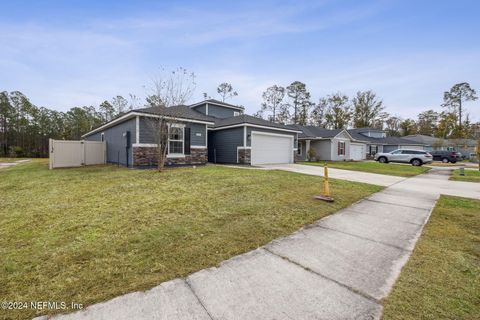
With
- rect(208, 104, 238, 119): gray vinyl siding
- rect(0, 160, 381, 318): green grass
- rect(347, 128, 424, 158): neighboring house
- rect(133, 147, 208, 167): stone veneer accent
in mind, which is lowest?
rect(0, 160, 381, 318): green grass

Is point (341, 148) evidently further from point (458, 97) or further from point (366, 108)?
point (458, 97)

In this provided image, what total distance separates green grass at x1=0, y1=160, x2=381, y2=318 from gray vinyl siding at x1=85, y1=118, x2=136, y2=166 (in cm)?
538

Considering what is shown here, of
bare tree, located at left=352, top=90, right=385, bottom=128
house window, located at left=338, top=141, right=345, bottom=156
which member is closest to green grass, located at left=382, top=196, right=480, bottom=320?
house window, located at left=338, top=141, right=345, bottom=156

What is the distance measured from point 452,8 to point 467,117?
1627 inches

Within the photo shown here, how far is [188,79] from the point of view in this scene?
11.0 meters

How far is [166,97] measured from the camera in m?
10.7

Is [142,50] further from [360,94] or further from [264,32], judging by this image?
[360,94]

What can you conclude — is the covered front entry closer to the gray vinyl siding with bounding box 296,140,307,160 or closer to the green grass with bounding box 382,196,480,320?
the gray vinyl siding with bounding box 296,140,307,160

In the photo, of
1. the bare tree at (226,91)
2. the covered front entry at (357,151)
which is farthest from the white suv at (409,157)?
the bare tree at (226,91)

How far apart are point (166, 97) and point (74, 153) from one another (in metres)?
8.28

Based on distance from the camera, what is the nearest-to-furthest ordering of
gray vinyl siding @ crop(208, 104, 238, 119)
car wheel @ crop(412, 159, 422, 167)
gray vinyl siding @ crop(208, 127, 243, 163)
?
gray vinyl siding @ crop(208, 127, 243, 163), car wheel @ crop(412, 159, 422, 167), gray vinyl siding @ crop(208, 104, 238, 119)

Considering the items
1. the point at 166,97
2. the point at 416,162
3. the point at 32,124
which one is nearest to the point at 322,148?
the point at 416,162

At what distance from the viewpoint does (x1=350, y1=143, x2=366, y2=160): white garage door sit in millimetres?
26906

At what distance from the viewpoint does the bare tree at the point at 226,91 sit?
32.9 metres
